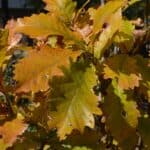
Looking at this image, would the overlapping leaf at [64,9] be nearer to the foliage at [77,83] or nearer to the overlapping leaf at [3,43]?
the foliage at [77,83]

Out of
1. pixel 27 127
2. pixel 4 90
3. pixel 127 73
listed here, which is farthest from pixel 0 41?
pixel 127 73

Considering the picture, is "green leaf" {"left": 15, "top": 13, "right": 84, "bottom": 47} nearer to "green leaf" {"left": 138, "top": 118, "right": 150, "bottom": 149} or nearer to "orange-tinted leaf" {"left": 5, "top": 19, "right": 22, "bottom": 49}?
"orange-tinted leaf" {"left": 5, "top": 19, "right": 22, "bottom": 49}

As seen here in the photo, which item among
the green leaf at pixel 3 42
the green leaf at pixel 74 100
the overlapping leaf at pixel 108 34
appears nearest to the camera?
the green leaf at pixel 74 100

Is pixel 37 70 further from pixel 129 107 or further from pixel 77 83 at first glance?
pixel 129 107

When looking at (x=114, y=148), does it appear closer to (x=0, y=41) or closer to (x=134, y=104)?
(x=134, y=104)

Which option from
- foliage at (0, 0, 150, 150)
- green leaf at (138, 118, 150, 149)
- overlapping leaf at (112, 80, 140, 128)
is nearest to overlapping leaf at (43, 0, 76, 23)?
foliage at (0, 0, 150, 150)

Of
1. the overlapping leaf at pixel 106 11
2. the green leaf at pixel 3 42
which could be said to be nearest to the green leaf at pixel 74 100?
the overlapping leaf at pixel 106 11
